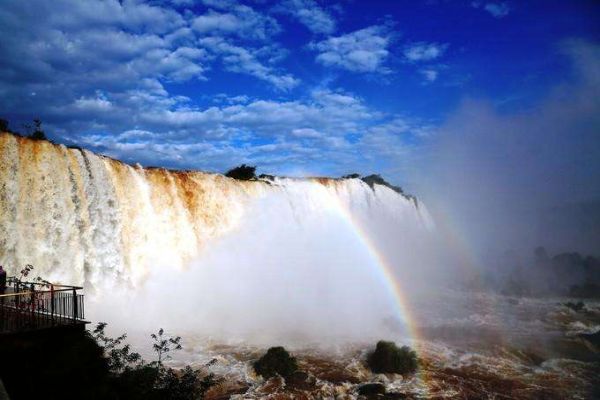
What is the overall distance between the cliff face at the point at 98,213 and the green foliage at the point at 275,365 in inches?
318

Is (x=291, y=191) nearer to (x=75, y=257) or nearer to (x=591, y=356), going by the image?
(x=75, y=257)

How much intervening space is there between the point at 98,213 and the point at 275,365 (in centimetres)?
1005

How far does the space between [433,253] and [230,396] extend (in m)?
47.4

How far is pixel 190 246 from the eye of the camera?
76.5 ft

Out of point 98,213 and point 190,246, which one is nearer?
point 98,213

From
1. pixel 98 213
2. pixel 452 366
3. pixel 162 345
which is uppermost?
pixel 98 213

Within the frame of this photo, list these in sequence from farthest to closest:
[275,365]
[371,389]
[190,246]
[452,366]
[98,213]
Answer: [190,246] → [98,213] → [452,366] → [275,365] → [371,389]

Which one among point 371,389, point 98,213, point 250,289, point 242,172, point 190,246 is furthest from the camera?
point 242,172

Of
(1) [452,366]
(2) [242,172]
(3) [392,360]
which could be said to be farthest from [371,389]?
(2) [242,172]

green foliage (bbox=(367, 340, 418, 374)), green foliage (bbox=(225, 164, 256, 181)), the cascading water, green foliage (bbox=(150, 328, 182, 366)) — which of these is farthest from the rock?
green foliage (bbox=(225, 164, 256, 181))

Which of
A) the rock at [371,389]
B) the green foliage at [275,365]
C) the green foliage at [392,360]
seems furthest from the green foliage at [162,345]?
the green foliage at [392,360]

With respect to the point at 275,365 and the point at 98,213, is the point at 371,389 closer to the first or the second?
the point at 275,365

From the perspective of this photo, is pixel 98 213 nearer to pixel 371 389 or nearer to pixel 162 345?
pixel 162 345

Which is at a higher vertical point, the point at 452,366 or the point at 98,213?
the point at 98,213
